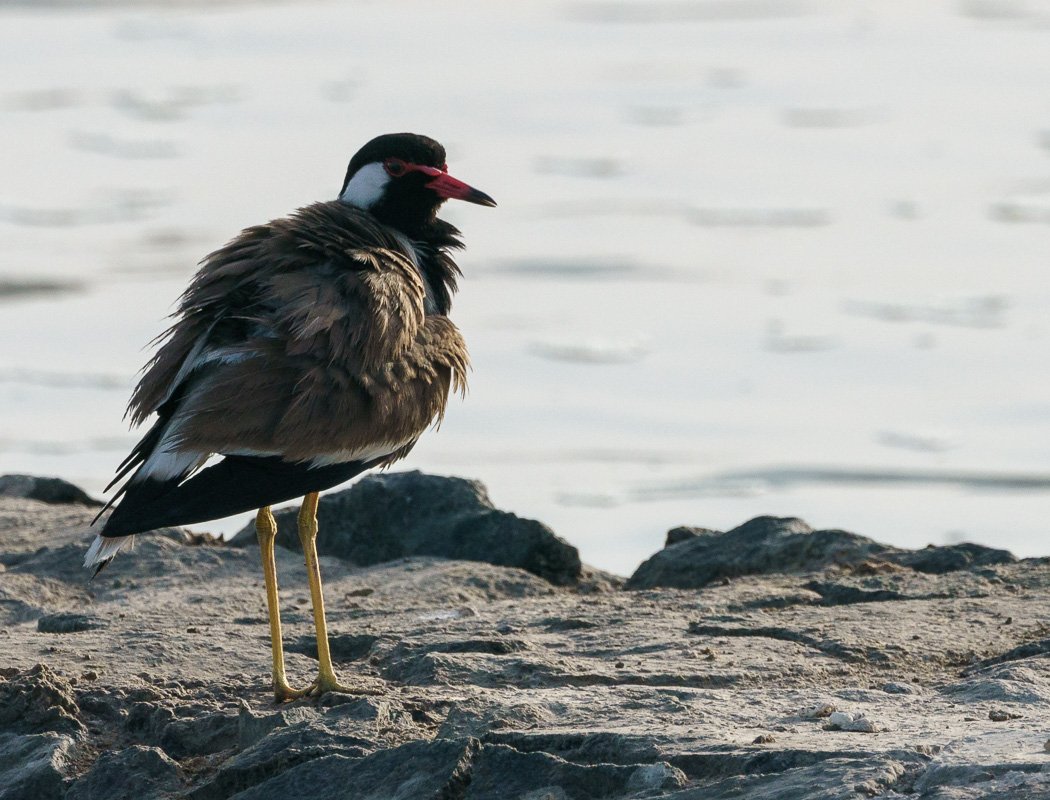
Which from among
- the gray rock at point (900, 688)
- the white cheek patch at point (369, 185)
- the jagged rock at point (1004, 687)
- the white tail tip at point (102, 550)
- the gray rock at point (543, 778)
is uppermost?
the white cheek patch at point (369, 185)

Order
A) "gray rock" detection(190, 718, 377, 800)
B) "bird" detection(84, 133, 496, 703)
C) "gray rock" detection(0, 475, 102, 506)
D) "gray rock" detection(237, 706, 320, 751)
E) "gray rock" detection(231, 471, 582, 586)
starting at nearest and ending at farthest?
"gray rock" detection(190, 718, 377, 800) < "gray rock" detection(237, 706, 320, 751) < "bird" detection(84, 133, 496, 703) < "gray rock" detection(231, 471, 582, 586) < "gray rock" detection(0, 475, 102, 506)

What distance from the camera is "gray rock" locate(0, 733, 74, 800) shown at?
4.30 meters

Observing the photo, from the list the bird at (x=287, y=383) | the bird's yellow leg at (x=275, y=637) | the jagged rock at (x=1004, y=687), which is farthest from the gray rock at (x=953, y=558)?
the bird's yellow leg at (x=275, y=637)

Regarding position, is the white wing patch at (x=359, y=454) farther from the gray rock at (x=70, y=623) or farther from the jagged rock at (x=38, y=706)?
the gray rock at (x=70, y=623)

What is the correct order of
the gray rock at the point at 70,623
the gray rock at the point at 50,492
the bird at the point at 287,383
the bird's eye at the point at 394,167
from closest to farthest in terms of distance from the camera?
the bird at the point at 287,383
the gray rock at the point at 70,623
the bird's eye at the point at 394,167
the gray rock at the point at 50,492

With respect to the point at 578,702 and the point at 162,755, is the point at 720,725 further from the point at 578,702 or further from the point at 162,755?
the point at 162,755

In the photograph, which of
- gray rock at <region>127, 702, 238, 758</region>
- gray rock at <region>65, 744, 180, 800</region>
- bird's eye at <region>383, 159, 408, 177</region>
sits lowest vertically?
gray rock at <region>65, 744, 180, 800</region>

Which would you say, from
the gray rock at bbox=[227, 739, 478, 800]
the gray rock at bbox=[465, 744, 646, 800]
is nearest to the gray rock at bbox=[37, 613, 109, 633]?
the gray rock at bbox=[227, 739, 478, 800]

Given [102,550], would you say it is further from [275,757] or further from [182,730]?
[275,757]

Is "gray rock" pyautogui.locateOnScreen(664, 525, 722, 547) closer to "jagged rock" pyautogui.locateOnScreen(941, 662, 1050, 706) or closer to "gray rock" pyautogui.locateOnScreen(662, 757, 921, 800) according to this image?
"jagged rock" pyautogui.locateOnScreen(941, 662, 1050, 706)

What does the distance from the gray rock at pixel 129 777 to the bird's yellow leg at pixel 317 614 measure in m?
0.56

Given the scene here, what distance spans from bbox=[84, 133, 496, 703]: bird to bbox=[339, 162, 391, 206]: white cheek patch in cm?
37

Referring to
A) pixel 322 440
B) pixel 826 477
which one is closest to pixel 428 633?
pixel 322 440

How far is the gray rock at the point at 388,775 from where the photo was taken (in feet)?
13.1
